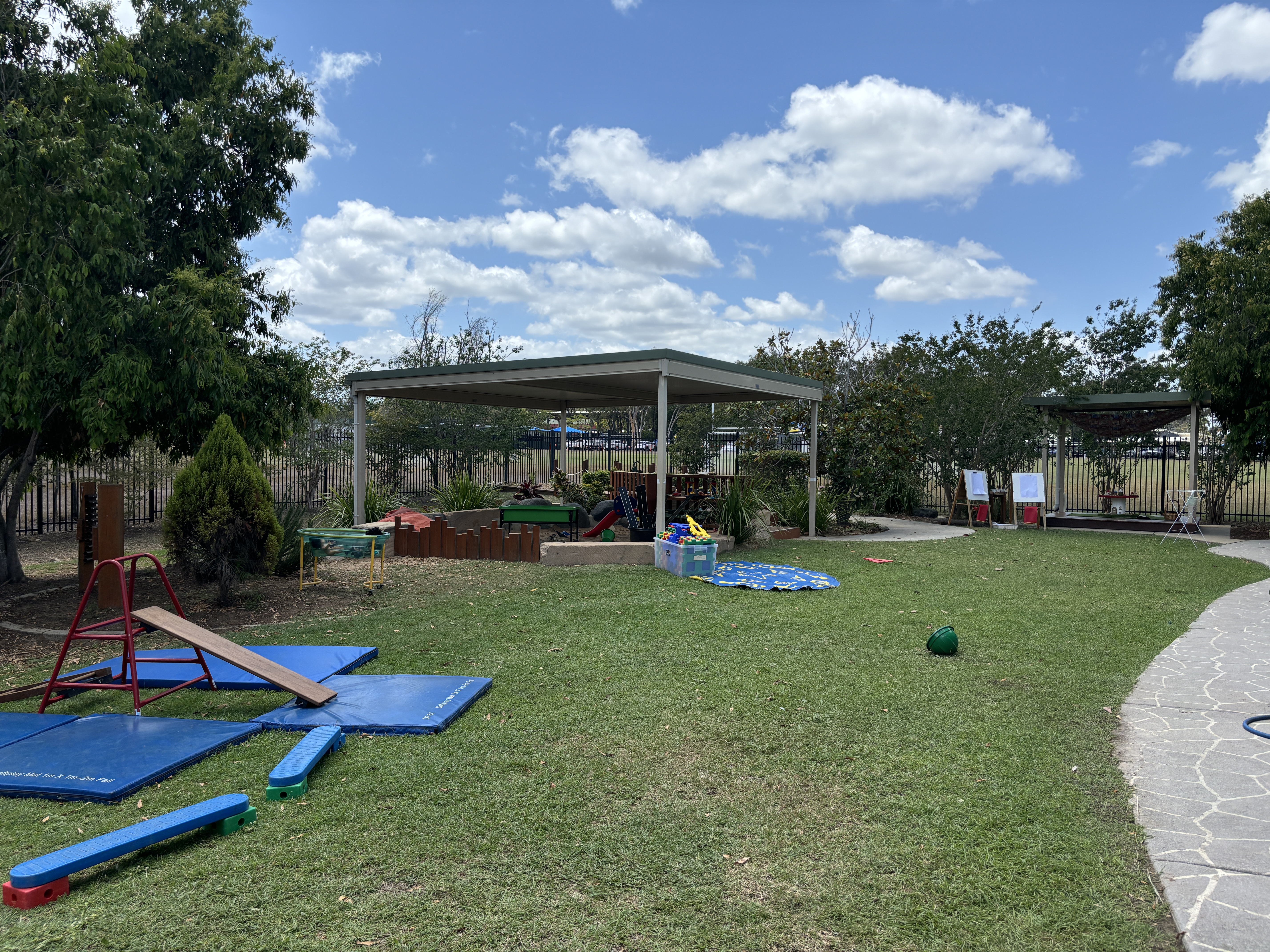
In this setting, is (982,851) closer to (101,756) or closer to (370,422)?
(101,756)

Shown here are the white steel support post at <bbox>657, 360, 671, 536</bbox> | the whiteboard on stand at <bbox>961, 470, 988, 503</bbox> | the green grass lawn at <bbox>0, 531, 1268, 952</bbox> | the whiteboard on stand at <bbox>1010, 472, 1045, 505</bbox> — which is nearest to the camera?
the green grass lawn at <bbox>0, 531, 1268, 952</bbox>

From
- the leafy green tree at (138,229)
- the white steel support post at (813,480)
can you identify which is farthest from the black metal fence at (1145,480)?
the leafy green tree at (138,229)

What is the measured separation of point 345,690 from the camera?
4.67 m

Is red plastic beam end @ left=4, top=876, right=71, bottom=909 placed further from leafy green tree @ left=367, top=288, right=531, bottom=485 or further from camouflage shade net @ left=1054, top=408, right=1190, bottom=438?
camouflage shade net @ left=1054, top=408, right=1190, bottom=438

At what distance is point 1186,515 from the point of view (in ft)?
42.8

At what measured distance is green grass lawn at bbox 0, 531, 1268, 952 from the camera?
7.70ft

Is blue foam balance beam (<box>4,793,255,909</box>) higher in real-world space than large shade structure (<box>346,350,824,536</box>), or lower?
lower

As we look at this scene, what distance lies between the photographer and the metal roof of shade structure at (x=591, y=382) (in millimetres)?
10273

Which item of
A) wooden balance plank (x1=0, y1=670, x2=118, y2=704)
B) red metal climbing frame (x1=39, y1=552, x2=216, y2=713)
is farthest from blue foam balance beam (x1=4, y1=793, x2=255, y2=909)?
wooden balance plank (x1=0, y1=670, x2=118, y2=704)

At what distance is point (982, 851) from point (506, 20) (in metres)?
12.4

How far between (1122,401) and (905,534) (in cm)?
543

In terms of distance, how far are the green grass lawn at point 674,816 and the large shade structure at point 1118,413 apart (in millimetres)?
10939

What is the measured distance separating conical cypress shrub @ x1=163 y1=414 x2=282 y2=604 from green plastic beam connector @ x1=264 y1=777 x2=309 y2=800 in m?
4.54

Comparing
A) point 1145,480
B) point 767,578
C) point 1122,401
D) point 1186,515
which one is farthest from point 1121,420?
point 767,578
